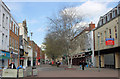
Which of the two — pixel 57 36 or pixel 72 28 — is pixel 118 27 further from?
pixel 57 36

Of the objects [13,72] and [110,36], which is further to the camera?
[110,36]

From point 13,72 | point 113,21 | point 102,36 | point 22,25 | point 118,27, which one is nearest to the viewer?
point 13,72

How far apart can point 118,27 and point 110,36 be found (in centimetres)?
416

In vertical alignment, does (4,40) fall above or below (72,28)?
below

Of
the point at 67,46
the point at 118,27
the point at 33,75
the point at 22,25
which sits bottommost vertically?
the point at 33,75

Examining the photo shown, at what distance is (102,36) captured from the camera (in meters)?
38.1

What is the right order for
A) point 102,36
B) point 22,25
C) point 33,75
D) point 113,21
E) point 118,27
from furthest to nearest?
1. point 22,25
2. point 102,36
3. point 113,21
4. point 118,27
5. point 33,75

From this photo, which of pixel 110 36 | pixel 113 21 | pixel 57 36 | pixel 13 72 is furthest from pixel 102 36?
pixel 13 72

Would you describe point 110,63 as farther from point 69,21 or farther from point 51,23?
point 51,23

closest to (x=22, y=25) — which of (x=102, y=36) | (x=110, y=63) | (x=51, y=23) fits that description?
(x=51, y=23)

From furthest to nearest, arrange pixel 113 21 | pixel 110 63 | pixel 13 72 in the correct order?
pixel 110 63 < pixel 113 21 < pixel 13 72

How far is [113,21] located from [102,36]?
21.8 feet

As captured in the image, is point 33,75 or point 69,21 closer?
point 33,75

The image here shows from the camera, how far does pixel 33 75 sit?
742 inches
